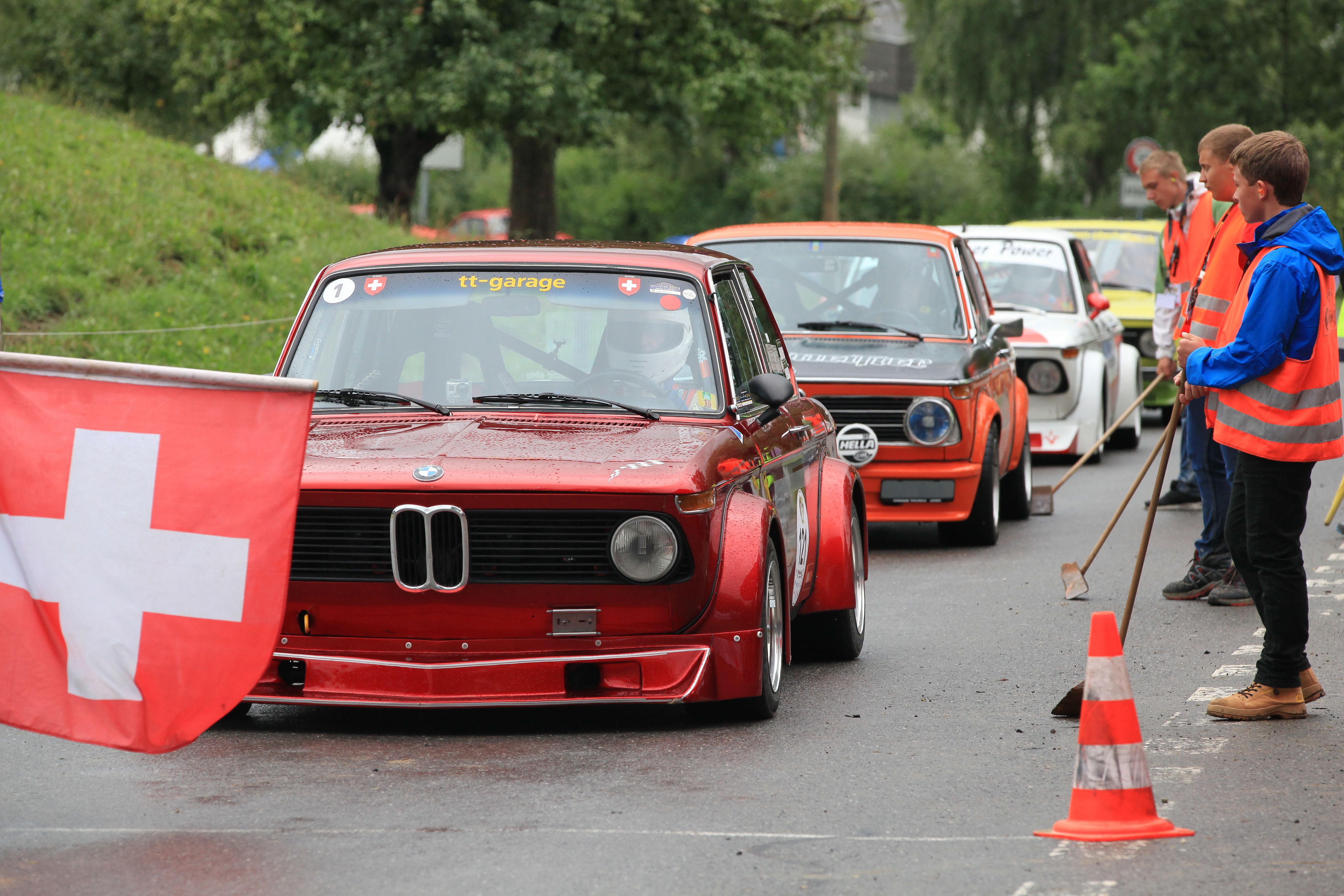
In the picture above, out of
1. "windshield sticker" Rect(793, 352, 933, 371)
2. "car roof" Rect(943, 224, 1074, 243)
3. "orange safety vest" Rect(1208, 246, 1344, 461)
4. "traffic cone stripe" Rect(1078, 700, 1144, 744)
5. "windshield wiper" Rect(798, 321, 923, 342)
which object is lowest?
"windshield sticker" Rect(793, 352, 933, 371)

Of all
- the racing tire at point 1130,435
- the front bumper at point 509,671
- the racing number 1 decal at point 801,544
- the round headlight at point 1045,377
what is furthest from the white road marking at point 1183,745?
the racing tire at point 1130,435

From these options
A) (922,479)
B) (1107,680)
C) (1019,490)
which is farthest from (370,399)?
(1019,490)

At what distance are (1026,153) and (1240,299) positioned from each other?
133 ft

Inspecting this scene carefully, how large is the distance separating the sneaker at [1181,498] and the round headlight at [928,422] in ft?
8.72

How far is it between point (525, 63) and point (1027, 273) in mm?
12208

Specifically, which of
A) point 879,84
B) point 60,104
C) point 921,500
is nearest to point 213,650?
point 921,500

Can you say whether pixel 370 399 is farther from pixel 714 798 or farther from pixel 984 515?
pixel 984 515

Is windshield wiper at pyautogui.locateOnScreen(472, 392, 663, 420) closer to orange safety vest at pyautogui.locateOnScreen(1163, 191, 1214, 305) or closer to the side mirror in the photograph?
the side mirror

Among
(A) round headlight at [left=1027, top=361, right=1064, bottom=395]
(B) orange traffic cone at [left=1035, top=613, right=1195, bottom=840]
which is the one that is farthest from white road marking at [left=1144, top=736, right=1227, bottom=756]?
(A) round headlight at [left=1027, top=361, right=1064, bottom=395]

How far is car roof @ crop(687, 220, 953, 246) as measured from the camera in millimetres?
11742

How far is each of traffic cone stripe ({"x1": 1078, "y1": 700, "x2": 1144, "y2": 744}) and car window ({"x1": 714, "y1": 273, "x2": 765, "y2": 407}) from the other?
2301 mm

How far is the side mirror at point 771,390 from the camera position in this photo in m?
6.85

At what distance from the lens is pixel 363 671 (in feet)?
19.7

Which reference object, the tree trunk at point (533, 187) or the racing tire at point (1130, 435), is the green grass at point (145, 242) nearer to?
the tree trunk at point (533, 187)
